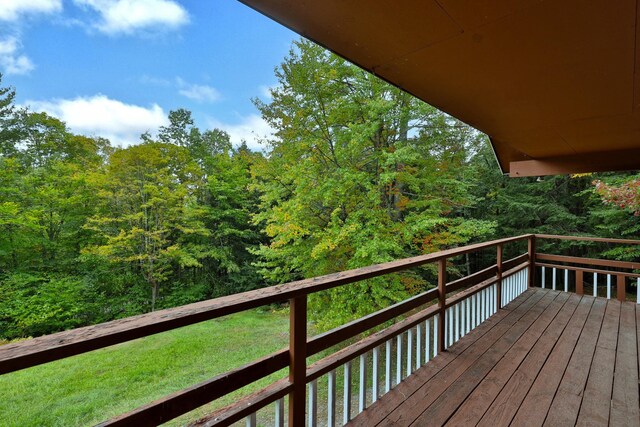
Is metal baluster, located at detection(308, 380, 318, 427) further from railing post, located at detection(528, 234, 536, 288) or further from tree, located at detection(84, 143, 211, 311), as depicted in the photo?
tree, located at detection(84, 143, 211, 311)

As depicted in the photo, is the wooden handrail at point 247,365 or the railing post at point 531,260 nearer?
the wooden handrail at point 247,365

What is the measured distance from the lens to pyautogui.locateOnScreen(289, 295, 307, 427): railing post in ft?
4.17

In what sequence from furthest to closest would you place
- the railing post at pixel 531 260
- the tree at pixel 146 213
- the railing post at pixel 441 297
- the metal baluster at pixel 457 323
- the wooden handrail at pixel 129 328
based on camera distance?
the tree at pixel 146 213 → the railing post at pixel 531 260 → the metal baluster at pixel 457 323 → the railing post at pixel 441 297 → the wooden handrail at pixel 129 328

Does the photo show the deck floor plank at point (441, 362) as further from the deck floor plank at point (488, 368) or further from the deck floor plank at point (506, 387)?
the deck floor plank at point (506, 387)

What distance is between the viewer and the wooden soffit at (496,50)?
0.95 metres

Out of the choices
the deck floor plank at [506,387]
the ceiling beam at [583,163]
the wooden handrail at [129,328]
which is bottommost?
the deck floor plank at [506,387]

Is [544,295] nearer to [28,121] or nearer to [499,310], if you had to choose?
[499,310]

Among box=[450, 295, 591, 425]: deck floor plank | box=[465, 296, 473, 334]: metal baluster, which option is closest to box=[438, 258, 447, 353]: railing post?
box=[450, 295, 591, 425]: deck floor plank

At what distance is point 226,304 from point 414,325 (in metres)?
1.58

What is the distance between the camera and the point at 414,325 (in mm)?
2141

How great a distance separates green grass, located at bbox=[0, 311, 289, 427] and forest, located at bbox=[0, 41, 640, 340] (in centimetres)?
196

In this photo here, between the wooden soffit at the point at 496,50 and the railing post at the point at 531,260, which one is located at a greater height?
the wooden soffit at the point at 496,50

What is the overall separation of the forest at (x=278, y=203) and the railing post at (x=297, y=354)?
158 inches

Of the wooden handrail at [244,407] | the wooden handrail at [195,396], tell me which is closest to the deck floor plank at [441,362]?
the wooden handrail at [244,407]
